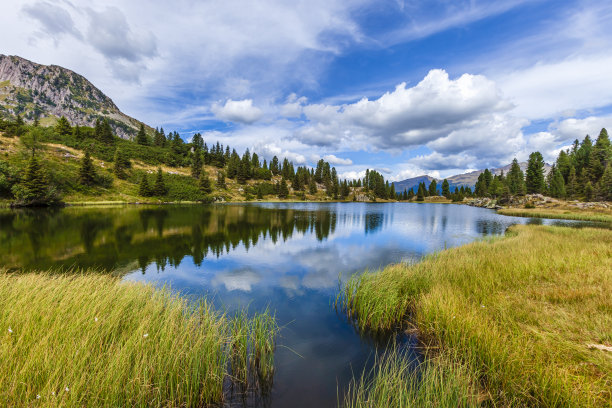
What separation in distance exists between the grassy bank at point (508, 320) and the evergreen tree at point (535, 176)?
117700mm

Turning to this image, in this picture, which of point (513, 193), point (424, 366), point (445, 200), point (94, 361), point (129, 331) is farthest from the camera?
point (445, 200)

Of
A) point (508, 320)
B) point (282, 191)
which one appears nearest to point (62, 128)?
point (282, 191)

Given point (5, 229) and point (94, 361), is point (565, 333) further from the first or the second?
point (5, 229)

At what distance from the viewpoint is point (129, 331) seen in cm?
595

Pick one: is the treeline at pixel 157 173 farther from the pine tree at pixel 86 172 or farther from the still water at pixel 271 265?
the still water at pixel 271 265

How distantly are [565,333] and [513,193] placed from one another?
433 feet

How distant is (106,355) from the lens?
5.05 m

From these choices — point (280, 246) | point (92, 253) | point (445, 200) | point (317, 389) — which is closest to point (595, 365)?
point (317, 389)

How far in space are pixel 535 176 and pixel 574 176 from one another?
1723 centimetres

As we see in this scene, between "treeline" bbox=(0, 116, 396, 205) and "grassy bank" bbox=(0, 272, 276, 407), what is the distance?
65.7 meters

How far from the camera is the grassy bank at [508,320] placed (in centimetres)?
470

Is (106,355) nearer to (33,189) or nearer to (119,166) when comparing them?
(33,189)

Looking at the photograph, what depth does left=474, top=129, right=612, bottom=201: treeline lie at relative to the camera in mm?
75675

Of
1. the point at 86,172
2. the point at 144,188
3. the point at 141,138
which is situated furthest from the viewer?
the point at 141,138
